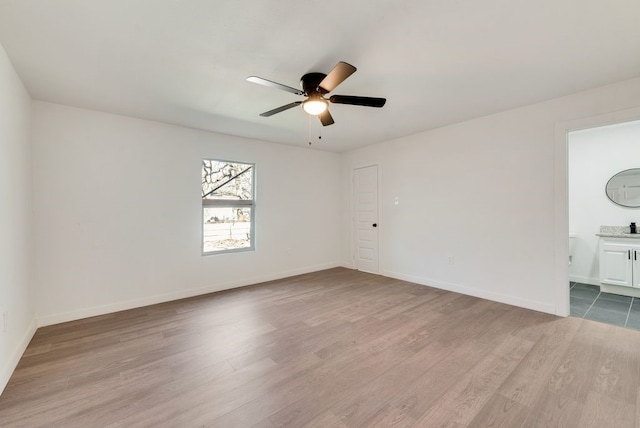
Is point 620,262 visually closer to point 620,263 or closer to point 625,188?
point 620,263

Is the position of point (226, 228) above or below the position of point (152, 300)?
above

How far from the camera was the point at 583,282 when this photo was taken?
14.4 feet

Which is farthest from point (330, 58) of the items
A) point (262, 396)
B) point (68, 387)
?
point (68, 387)

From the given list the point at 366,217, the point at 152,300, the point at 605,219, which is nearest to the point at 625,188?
the point at 605,219

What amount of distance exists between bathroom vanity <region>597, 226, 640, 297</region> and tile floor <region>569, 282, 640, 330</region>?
12 cm

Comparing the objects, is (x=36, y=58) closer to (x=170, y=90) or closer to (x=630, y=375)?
(x=170, y=90)

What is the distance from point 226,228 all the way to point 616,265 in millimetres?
5798

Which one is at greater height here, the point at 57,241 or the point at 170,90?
the point at 170,90

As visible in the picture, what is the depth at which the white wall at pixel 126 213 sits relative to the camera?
3.04m

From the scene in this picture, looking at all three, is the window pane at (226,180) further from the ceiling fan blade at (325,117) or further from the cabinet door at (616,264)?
the cabinet door at (616,264)

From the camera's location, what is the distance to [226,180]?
4.39 metres

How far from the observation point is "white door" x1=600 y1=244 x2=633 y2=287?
3.68 m

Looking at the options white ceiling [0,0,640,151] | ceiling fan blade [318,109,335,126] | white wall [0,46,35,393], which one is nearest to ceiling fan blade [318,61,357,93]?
white ceiling [0,0,640,151]

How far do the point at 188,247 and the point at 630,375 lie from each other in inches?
187
